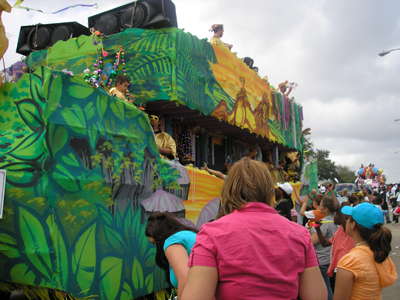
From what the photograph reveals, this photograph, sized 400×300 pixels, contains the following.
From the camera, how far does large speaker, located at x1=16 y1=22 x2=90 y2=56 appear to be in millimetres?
7730

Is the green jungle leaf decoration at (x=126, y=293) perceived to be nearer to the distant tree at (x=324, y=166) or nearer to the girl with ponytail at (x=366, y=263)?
the girl with ponytail at (x=366, y=263)

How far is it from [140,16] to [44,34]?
2568 millimetres

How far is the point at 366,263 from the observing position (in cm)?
266

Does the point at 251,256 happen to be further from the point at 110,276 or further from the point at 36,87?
the point at 36,87

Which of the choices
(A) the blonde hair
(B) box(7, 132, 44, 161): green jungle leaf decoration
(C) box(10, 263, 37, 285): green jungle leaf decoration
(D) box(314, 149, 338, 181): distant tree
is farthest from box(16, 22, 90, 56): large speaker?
(D) box(314, 149, 338, 181): distant tree

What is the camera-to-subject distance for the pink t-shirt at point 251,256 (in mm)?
1641

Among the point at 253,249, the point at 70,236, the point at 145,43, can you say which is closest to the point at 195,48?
the point at 145,43

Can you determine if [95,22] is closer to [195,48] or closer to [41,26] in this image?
[41,26]

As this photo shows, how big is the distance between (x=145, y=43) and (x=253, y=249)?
5.63 m

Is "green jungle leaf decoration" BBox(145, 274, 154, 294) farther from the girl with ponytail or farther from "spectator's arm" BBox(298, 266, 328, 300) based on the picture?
"spectator's arm" BBox(298, 266, 328, 300)

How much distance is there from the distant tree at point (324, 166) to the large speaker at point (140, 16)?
2083 inches

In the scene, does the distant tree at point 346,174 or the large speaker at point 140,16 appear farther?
the distant tree at point 346,174

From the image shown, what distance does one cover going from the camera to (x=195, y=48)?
7102mm

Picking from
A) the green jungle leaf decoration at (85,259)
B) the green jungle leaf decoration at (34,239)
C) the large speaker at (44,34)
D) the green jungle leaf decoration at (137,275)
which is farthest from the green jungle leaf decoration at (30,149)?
the large speaker at (44,34)
